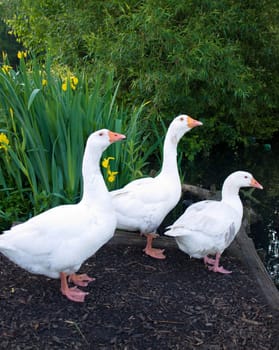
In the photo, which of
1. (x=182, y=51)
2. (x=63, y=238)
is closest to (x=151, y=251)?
(x=63, y=238)

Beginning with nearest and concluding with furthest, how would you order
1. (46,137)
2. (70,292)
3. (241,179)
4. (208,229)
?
(70,292) → (208,229) → (241,179) → (46,137)

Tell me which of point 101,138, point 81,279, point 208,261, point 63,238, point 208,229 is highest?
point 101,138

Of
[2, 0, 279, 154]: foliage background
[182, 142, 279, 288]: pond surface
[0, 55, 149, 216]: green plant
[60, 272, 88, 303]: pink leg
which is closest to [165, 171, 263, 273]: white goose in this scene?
[60, 272, 88, 303]: pink leg

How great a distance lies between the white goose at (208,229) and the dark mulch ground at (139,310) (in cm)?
17

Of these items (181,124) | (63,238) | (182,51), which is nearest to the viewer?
(63,238)

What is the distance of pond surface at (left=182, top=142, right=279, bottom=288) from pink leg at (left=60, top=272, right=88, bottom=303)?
3001mm

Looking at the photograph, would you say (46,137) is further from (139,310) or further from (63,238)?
(139,310)

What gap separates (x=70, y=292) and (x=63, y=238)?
407mm

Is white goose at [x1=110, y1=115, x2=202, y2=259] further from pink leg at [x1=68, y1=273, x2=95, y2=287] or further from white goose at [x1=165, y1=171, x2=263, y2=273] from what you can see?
pink leg at [x1=68, y1=273, x2=95, y2=287]

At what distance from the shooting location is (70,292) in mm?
3068

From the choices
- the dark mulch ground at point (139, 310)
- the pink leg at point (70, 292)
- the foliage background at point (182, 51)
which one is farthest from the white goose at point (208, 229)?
the foliage background at point (182, 51)

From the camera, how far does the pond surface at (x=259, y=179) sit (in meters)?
6.25

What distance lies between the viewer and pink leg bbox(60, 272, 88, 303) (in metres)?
3.03

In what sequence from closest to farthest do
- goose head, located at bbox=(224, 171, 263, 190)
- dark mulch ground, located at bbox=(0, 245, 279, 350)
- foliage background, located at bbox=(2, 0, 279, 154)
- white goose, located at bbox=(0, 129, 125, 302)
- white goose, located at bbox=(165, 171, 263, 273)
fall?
dark mulch ground, located at bbox=(0, 245, 279, 350)
white goose, located at bbox=(0, 129, 125, 302)
white goose, located at bbox=(165, 171, 263, 273)
goose head, located at bbox=(224, 171, 263, 190)
foliage background, located at bbox=(2, 0, 279, 154)
